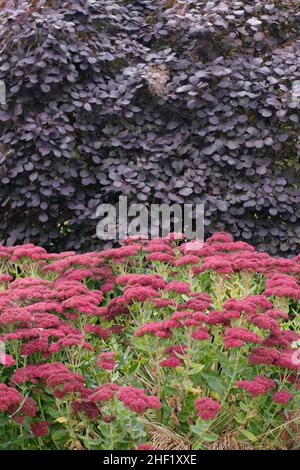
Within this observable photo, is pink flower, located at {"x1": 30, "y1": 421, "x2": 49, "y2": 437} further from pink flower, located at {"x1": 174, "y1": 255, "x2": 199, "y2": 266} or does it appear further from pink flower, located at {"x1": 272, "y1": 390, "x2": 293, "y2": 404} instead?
pink flower, located at {"x1": 174, "y1": 255, "x2": 199, "y2": 266}

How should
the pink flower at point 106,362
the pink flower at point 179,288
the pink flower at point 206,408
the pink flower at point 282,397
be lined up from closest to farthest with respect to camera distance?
1. the pink flower at point 206,408
2. the pink flower at point 282,397
3. the pink flower at point 106,362
4. the pink flower at point 179,288

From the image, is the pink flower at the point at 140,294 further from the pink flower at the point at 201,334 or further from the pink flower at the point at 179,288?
the pink flower at the point at 201,334

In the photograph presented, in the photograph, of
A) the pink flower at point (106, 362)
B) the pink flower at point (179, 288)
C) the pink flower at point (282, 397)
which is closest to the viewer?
the pink flower at point (282, 397)

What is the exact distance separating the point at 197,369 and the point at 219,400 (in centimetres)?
17

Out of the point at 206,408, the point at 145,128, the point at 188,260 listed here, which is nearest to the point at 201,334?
the point at 206,408

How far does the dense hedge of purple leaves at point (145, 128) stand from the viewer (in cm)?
510

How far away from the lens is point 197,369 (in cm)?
304

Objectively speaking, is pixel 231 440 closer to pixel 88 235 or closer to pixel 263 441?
pixel 263 441

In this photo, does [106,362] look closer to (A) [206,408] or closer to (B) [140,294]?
(B) [140,294]

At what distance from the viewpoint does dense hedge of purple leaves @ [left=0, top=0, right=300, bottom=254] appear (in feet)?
16.7

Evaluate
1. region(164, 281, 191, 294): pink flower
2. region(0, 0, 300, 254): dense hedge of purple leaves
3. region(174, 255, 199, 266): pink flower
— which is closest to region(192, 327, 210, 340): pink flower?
region(164, 281, 191, 294): pink flower

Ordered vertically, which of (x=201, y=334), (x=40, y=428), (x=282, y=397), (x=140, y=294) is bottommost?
(x=40, y=428)

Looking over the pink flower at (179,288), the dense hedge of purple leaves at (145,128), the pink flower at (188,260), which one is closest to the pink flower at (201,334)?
the pink flower at (179,288)

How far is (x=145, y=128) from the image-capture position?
5336 millimetres
